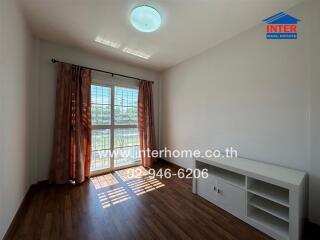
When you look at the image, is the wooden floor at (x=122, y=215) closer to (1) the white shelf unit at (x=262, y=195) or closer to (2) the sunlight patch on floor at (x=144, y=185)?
(2) the sunlight patch on floor at (x=144, y=185)

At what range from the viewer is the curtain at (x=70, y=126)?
247 centimetres

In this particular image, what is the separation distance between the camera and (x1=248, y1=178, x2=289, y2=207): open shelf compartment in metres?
1.45

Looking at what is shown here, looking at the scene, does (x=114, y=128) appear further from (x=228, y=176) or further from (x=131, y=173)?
(x=228, y=176)

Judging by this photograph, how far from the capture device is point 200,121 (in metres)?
2.92

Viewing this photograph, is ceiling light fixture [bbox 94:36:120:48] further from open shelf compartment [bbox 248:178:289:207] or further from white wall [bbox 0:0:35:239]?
open shelf compartment [bbox 248:178:289:207]

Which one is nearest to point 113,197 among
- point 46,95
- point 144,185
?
point 144,185

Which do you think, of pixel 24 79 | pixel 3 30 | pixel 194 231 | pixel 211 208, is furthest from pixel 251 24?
pixel 24 79

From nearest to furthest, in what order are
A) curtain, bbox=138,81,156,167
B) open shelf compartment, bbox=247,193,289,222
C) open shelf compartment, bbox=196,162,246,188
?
1. open shelf compartment, bbox=247,193,289,222
2. open shelf compartment, bbox=196,162,246,188
3. curtain, bbox=138,81,156,167

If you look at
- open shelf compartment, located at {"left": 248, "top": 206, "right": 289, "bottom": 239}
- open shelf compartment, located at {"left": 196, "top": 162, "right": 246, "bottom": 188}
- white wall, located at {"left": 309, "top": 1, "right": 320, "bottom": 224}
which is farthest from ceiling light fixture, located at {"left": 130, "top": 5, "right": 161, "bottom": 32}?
open shelf compartment, located at {"left": 248, "top": 206, "right": 289, "bottom": 239}

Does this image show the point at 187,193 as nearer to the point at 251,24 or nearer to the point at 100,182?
the point at 100,182

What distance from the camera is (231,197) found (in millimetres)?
1795

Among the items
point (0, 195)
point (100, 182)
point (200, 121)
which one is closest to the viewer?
point (0, 195)

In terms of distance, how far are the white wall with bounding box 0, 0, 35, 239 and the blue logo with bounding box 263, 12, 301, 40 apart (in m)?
2.99

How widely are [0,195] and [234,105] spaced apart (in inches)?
119
